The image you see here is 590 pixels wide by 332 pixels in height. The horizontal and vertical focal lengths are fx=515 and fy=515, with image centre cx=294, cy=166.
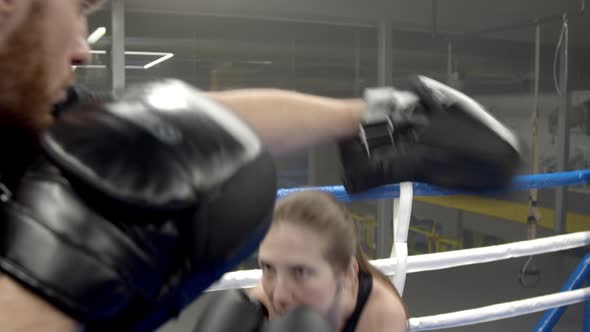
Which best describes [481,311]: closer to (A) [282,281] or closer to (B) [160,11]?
(A) [282,281]

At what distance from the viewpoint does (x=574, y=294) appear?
143 centimetres

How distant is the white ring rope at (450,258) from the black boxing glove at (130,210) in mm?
695

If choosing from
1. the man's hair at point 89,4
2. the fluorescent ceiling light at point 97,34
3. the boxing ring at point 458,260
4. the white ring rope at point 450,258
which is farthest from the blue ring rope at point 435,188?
the fluorescent ceiling light at point 97,34

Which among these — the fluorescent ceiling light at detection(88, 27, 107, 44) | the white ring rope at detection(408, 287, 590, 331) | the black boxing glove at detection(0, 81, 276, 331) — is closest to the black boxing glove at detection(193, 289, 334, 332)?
the black boxing glove at detection(0, 81, 276, 331)

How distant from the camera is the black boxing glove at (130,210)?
0.26 m

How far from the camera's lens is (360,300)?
101 cm

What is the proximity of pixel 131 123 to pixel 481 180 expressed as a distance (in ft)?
1.44

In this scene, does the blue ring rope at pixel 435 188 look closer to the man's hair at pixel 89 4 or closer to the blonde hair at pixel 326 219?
the blonde hair at pixel 326 219

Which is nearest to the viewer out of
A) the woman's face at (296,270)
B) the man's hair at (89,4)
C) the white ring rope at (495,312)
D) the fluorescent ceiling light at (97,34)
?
the man's hair at (89,4)

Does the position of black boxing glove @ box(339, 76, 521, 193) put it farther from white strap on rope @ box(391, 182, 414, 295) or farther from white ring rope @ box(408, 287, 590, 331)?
white ring rope @ box(408, 287, 590, 331)

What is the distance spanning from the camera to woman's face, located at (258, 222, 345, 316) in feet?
2.99

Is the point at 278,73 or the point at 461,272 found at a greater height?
the point at 278,73

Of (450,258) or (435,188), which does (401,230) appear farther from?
(450,258)

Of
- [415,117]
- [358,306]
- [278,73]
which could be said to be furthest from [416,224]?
[415,117]
